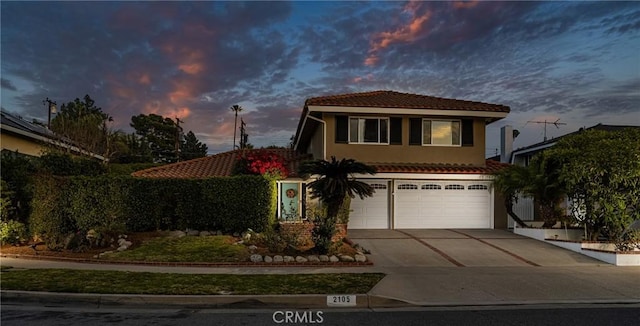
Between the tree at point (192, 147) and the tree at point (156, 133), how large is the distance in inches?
168

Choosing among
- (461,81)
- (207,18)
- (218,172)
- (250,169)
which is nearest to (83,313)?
(207,18)

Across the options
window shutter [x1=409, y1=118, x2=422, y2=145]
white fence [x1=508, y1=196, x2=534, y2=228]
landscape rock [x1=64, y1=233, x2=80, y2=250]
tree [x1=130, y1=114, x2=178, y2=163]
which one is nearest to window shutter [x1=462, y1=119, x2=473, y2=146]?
window shutter [x1=409, y1=118, x2=422, y2=145]

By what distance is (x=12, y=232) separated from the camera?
1399 cm

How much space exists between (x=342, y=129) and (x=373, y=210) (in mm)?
3491

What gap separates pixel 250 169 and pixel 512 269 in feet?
35.3

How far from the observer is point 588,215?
46.3 feet

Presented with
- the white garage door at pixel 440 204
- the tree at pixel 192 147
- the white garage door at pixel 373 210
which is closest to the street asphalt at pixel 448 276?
the white garage door at pixel 373 210

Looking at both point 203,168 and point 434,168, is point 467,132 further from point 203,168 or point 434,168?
point 203,168

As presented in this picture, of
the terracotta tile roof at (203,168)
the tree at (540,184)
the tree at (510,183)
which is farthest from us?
the terracotta tile roof at (203,168)

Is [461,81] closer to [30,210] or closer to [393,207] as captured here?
[393,207]

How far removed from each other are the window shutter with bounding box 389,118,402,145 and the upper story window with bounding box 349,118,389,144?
176mm

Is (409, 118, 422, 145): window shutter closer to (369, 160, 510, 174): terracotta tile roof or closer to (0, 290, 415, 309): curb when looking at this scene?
(369, 160, 510, 174): terracotta tile roof

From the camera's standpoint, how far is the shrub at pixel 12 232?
45.3ft

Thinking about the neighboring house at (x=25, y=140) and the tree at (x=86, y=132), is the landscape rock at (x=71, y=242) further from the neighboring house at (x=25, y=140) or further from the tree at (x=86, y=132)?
the tree at (x=86, y=132)
